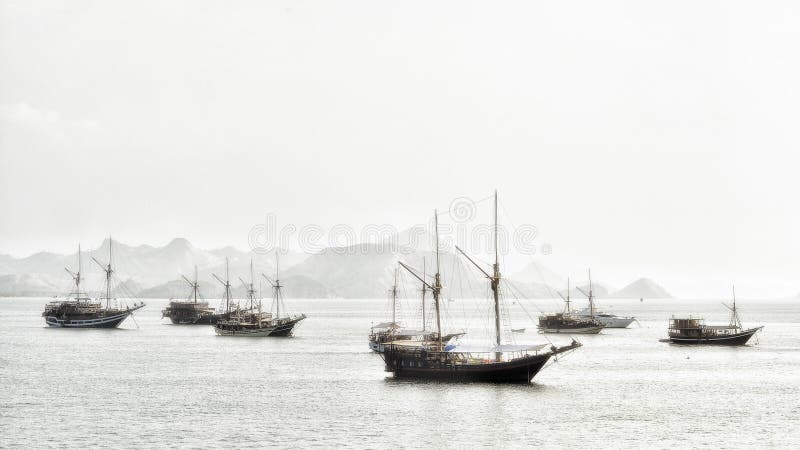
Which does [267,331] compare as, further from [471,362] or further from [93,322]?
[471,362]

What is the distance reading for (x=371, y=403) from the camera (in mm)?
71062

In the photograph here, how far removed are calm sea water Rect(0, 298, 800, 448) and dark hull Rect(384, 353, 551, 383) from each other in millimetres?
1731

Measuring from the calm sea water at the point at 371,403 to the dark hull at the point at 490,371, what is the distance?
173cm

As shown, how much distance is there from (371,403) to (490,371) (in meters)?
15.8

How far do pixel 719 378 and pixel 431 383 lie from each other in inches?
1273

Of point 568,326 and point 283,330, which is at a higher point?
point 283,330

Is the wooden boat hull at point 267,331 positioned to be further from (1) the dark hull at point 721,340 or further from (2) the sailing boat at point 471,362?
(2) the sailing boat at point 471,362

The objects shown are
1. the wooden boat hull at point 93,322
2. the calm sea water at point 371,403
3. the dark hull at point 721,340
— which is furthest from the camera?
the wooden boat hull at point 93,322

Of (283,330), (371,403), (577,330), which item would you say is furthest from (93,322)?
(371,403)

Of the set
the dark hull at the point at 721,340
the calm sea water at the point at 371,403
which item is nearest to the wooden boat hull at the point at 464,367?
the calm sea water at the point at 371,403

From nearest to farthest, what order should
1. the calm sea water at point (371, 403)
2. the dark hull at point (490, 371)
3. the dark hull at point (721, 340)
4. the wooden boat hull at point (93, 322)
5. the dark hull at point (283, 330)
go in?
the calm sea water at point (371, 403)
the dark hull at point (490, 371)
the dark hull at point (721, 340)
the dark hull at point (283, 330)
the wooden boat hull at point (93, 322)

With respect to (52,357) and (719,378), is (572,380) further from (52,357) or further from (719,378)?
(52,357)

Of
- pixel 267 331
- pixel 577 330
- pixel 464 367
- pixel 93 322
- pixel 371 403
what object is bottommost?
pixel 371 403

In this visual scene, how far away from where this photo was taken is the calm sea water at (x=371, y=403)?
187ft
